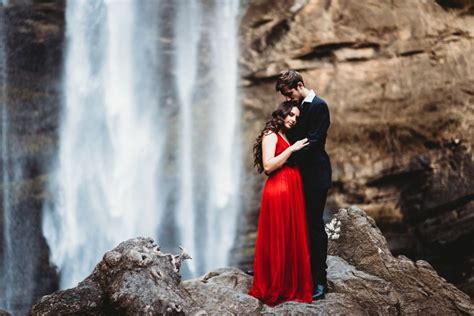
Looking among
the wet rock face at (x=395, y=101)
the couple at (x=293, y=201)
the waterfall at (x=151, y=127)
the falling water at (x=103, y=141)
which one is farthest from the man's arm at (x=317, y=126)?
the falling water at (x=103, y=141)

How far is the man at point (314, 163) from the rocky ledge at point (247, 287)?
0.32 m

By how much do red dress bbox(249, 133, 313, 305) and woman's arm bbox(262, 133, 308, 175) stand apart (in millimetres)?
76

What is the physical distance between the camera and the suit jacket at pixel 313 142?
5.11m

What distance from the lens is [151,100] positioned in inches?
549

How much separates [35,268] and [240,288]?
839 centimetres

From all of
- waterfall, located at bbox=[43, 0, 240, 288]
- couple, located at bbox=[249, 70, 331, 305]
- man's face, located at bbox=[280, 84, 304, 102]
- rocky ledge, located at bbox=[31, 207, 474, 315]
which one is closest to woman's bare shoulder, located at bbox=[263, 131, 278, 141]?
couple, located at bbox=[249, 70, 331, 305]

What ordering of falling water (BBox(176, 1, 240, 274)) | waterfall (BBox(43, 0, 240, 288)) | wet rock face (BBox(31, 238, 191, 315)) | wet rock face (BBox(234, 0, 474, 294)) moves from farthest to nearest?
falling water (BBox(176, 1, 240, 274))
waterfall (BBox(43, 0, 240, 288))
wet rock face (BBox(234, 0, 474, 294))
wet rock face (BBox(31, 238, 191, 315))

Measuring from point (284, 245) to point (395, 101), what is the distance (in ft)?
27.7

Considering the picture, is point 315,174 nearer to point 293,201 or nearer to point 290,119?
point 293,201

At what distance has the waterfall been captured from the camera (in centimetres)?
1338

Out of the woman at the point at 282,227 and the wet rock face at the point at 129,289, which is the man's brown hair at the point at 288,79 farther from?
the wet rock face at the point at 129,289

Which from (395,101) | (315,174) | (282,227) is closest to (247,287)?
(282,227)

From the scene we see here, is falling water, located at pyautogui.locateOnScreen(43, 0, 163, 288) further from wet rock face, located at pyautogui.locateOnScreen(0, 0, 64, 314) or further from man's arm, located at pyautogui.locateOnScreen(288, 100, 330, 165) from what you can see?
man's arm, located at pyautogui.locateOnScreen(288, 100, 330, 165)

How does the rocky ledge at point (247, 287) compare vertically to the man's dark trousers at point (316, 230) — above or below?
below
